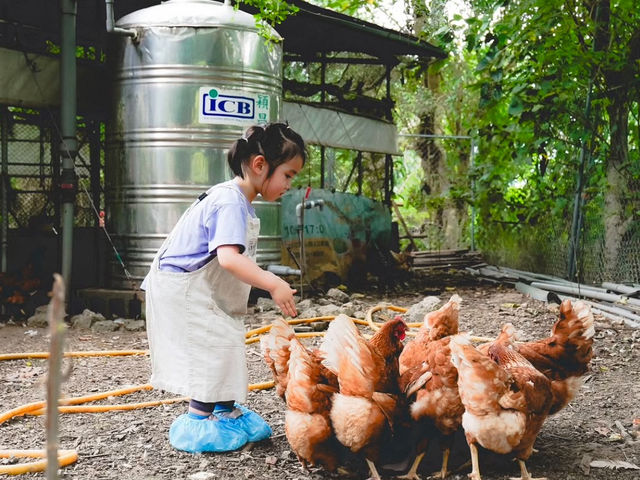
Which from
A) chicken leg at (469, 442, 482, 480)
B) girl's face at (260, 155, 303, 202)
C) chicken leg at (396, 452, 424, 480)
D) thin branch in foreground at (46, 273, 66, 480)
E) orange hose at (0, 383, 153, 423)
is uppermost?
girl's face at (260, 155, 303, 202)

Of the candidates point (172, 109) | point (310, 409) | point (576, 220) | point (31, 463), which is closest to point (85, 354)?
point (31, 463)

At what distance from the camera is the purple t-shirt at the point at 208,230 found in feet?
10.7

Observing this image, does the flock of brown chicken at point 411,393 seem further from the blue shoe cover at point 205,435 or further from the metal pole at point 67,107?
the metal pole at point 67,107

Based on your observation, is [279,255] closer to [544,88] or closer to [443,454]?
[544,88]

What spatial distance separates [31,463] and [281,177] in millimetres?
1772

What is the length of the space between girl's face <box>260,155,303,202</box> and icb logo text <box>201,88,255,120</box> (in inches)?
189

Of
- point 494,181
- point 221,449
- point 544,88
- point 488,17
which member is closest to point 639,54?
point 544,88

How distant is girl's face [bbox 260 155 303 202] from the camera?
11.3 ft

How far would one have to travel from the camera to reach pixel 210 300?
3453 mm

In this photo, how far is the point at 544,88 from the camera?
28.6 feet

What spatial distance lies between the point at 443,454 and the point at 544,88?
645cm

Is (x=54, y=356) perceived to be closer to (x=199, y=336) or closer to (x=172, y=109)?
(x=199, y=336)

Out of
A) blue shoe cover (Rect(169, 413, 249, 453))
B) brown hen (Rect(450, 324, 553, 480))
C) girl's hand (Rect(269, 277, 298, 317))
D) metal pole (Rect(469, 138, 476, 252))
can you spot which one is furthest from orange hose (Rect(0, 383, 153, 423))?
metal pole (Rect(469, 138, 476, 252))

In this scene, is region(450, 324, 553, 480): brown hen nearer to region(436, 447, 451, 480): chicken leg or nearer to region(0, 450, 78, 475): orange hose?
region(436, 447, 451, 480): chicken leg
